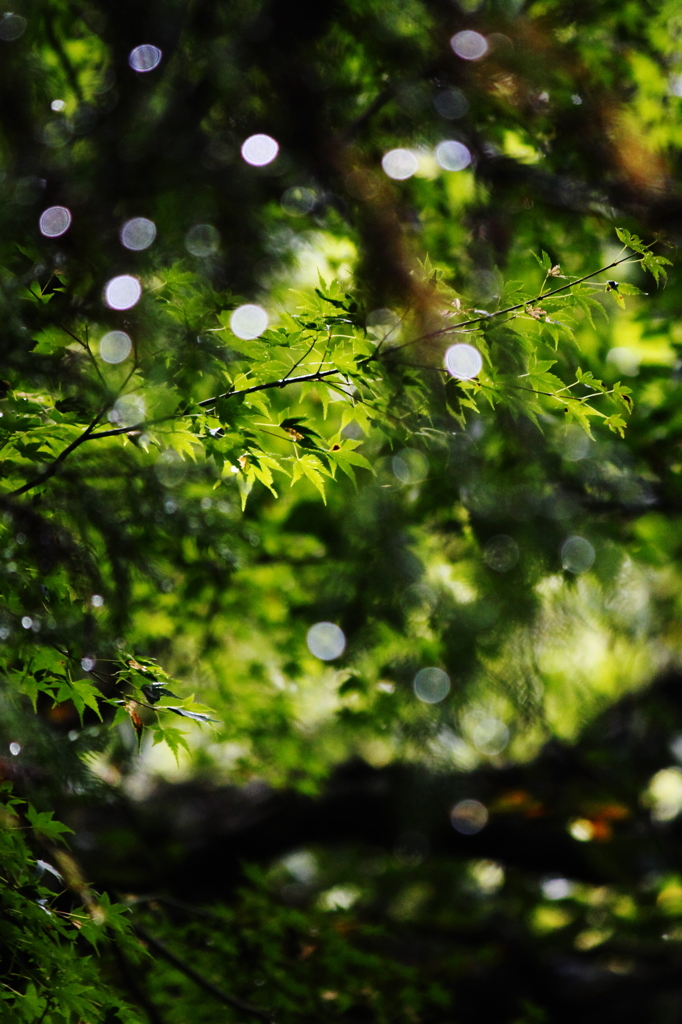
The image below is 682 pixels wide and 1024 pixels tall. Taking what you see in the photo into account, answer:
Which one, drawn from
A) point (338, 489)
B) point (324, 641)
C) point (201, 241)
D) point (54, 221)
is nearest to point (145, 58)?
point (201, 241)

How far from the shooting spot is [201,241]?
1.48m

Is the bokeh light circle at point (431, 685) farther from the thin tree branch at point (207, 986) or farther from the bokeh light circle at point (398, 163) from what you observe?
the bokeh light circle at point (398, 163)

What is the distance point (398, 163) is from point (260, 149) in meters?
0.58

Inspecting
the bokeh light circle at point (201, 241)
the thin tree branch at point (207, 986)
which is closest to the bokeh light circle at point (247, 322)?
the bokeh light circle at point (201, 241)

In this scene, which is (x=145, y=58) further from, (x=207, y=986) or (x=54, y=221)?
(x=207, y=986)

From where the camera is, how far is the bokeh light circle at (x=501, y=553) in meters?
2.23

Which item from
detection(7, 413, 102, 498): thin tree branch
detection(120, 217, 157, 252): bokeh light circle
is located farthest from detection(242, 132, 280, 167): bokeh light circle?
detection(7, 413, 102, 498): thin tree branch

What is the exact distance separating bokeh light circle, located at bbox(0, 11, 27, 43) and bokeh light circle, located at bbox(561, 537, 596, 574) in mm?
1837

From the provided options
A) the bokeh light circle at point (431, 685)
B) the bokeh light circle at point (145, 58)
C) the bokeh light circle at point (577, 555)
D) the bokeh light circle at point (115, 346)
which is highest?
the bokeh light circle at point (145, 58)

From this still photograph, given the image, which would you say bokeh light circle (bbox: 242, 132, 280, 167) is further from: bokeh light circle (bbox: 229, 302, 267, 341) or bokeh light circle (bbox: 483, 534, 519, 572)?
bokeh light circle (bbox: 483, 534, 519, 572)

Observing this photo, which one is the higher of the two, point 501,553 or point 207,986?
point 501,553

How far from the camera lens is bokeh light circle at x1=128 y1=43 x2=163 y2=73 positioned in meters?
1.49

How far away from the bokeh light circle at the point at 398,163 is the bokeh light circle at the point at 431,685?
1.56 metres

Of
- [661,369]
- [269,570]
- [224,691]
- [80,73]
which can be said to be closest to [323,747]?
[224,691]
